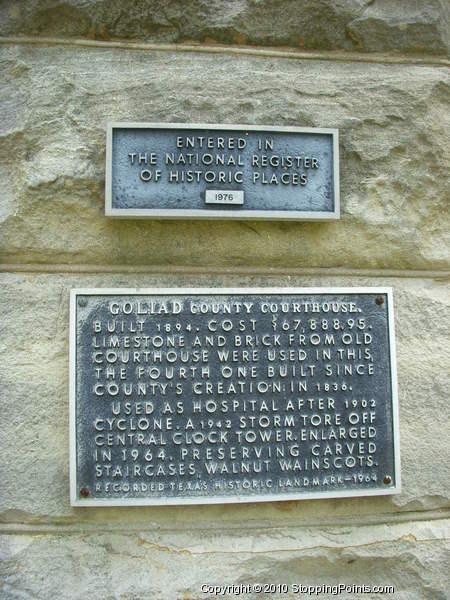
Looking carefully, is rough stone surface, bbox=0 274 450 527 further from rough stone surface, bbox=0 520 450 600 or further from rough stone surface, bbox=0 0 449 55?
rough stone surface, bbox=0 0 449 55

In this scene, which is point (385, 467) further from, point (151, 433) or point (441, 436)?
point (151, 433)

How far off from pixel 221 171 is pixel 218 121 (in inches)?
9.0

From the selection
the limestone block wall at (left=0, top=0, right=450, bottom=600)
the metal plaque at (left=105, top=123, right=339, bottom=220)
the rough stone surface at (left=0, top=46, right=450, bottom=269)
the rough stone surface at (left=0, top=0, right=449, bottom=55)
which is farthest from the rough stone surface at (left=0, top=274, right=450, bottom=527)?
the rough stone surface at (left=0, top=0, right=449, bottom=55)

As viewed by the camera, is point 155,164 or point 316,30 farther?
point 316,30

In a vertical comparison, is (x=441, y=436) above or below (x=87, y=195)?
below

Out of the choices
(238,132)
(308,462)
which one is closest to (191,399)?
(308,462)

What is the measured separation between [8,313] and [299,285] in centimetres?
121

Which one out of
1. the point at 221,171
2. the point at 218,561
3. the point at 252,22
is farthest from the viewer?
the point at 252,22

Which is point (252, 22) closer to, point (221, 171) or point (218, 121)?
point (218, 121)

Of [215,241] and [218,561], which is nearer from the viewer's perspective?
[218,561]

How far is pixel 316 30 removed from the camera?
8.27ft

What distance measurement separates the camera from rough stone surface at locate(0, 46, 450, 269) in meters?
2.33

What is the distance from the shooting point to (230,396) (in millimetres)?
2332

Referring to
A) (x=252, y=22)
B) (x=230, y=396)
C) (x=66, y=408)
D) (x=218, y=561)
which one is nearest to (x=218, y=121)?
(x=252, y=22)
